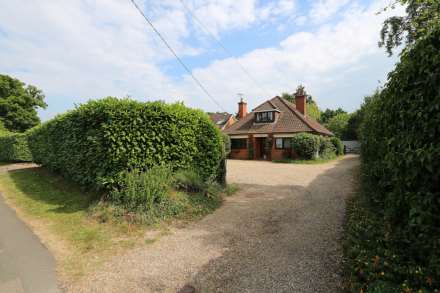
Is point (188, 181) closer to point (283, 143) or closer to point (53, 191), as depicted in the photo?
point (53, 191)

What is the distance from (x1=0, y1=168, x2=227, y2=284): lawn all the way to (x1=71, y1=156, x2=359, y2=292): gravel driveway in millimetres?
354

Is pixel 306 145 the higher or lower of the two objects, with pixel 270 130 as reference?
lower

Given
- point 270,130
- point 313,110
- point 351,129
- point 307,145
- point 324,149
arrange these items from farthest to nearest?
1. point 313,110
2. point 351,129
3. point 270,130
4. point 324,149
5. point 307,145

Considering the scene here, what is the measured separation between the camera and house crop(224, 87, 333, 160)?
19891 millimetres

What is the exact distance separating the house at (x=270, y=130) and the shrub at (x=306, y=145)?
788 millimetres

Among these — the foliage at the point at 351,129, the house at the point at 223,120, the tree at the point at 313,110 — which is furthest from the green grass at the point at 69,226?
the tree at the point at 313,110

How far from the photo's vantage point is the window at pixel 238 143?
73.5 ft

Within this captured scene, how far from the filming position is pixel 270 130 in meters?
20.7

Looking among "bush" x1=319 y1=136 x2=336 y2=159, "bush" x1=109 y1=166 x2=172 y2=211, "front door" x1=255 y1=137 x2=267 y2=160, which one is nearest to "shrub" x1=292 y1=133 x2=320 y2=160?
"bush" x1=319 y1=136 x2=336 y2=159

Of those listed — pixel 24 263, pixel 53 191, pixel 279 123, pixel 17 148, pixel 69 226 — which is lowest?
pixel 24 263

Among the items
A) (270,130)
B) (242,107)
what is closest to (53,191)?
(270,130)

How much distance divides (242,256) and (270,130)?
58.5 ft

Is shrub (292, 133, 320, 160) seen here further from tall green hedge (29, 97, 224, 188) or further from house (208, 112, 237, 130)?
house (208, 112, 237, 130)

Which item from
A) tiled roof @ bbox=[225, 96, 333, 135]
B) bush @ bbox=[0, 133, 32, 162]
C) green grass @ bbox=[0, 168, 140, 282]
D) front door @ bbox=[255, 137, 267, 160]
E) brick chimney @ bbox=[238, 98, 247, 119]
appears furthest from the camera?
brick chimney @ bbox=[238, 98, 247, 119]
